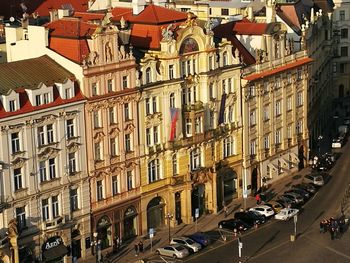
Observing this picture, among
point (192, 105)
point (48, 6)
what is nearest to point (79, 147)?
point (192, 105)

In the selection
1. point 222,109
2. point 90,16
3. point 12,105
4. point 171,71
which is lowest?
point 222,109

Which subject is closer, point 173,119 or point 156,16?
point 173,119

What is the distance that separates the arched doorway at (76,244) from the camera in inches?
4606

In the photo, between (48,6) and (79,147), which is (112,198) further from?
(48,6)

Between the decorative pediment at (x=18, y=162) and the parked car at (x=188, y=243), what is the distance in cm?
2118

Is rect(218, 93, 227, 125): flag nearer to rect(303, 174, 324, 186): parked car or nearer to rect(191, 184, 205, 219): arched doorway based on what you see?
rect(191, 184, 205, 219): arched doorway

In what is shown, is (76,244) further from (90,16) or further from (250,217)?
(90,16)

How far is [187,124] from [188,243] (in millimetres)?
17540

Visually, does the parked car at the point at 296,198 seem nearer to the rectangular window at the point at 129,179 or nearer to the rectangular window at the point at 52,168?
the rectangular window at the point at 129,179

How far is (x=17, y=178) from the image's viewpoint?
362 feet

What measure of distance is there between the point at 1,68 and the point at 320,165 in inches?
2458

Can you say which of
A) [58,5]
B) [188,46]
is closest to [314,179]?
[188,46]

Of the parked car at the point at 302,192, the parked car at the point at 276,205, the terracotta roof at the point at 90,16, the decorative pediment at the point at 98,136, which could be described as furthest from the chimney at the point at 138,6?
the parked car at the point at 302,192

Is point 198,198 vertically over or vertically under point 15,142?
under
